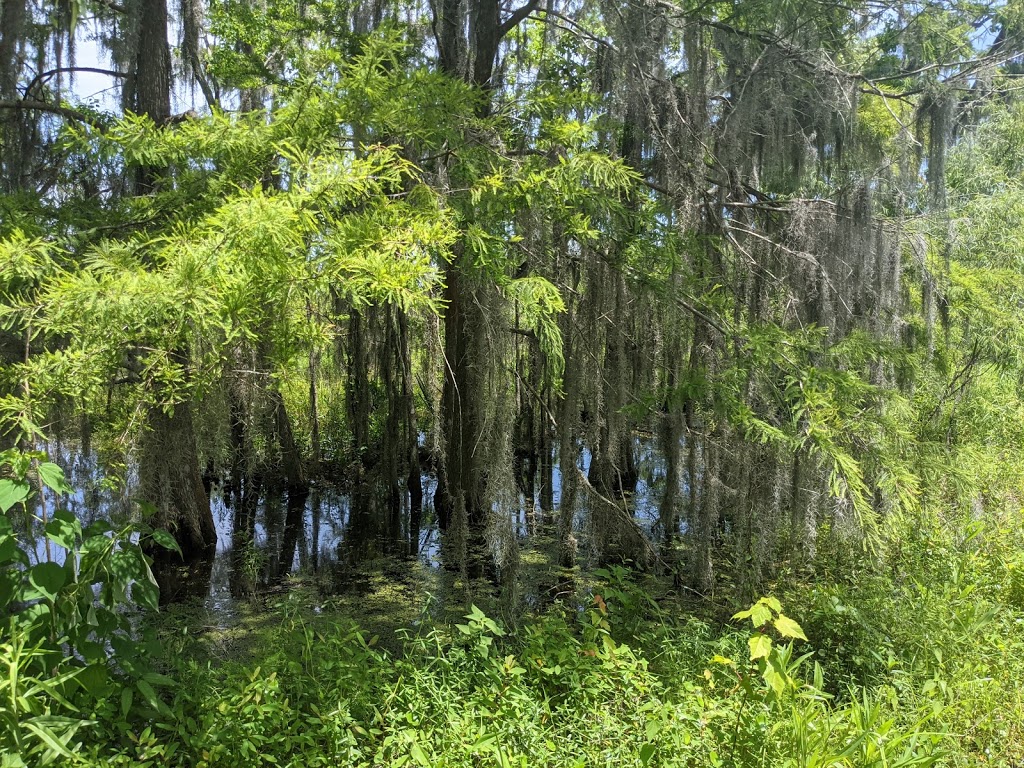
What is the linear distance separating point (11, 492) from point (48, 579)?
10.1 inches

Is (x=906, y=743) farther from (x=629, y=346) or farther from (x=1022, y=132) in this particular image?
(x=1022, y=132)

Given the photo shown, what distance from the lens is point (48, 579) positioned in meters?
1.95

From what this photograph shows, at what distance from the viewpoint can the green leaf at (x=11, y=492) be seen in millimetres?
1874

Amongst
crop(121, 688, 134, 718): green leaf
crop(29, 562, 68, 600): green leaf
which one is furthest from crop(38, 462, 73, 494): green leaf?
crop(121, 688, 134, 718): green leaf

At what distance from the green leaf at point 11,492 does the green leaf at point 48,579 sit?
19 centimetres

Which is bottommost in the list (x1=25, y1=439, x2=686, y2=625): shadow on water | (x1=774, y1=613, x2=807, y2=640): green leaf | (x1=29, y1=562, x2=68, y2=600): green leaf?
(x1=25, y1=439, x2=686, y2=625): shadow on water

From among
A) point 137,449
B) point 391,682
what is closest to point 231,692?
point 391,682

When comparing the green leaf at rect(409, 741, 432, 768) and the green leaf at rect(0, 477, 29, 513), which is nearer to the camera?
the green leaf at rect(0, 477, 29, 513)

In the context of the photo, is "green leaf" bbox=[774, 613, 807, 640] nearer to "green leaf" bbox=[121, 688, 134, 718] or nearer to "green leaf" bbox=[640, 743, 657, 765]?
"green leaf" bbox=[640, 743, 657, 765]

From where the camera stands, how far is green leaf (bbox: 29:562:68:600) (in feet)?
6.34

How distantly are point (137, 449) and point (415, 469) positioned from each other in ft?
12.1

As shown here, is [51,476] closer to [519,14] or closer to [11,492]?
[11,492]

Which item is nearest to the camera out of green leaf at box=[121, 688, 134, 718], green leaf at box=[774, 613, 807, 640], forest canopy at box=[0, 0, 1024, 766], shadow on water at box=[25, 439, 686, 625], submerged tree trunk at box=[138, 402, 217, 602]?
green leaf at box=[121, 688, 134, 718]

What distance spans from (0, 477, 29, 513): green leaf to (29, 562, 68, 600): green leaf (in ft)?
0.61
